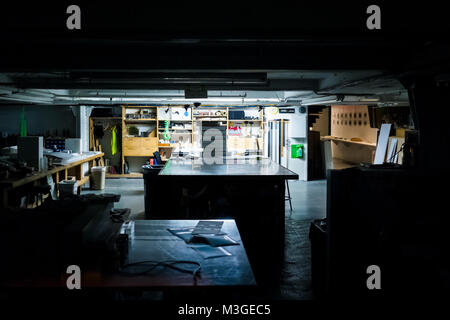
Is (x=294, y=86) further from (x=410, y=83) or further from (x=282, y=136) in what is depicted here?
(x=282, y=136)

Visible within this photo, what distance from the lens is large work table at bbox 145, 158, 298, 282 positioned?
5203 millimetres

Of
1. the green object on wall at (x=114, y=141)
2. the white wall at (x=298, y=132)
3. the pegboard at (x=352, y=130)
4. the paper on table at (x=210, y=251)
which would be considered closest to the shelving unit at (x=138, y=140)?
the green object on wall at (x=114, y=141)

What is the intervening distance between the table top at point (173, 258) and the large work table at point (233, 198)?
215cm

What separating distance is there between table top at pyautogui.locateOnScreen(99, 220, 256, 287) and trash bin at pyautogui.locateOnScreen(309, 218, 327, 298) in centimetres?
104

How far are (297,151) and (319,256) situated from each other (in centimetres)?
780

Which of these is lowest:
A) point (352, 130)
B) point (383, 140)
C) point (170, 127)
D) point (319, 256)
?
point (319, 256)

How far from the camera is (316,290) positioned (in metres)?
3.76

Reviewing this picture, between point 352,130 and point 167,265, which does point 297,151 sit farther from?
point 167,265

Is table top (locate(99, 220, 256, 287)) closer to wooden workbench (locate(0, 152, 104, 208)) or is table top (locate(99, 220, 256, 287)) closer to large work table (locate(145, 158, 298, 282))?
large work table (locate(145, 158, 298, 282))

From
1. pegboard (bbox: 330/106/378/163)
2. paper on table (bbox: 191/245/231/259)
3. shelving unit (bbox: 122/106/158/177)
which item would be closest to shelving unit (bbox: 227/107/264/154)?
shelving unit (bbox: 122/106/158/177)

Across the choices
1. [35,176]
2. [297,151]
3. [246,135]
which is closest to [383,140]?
[297,151]

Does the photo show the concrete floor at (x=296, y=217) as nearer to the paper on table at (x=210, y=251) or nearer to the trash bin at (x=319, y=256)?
the trash bin at (x=319, y=256)

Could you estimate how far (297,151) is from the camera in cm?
1134

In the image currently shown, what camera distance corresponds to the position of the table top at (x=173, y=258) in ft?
6.66
